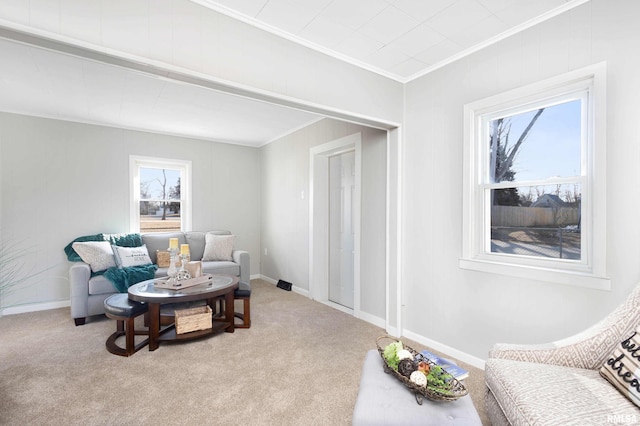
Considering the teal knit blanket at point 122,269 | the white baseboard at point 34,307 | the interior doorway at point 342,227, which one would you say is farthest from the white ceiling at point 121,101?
the white baseboard at point 34,307

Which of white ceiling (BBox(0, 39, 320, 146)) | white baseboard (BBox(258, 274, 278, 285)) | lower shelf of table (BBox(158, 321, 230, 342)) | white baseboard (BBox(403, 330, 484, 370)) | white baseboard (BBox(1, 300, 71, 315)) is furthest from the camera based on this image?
white baseboard (BBox(258, 274, 278, 285))

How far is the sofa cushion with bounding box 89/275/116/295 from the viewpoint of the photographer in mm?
3557

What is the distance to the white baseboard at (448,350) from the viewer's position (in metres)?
2.52

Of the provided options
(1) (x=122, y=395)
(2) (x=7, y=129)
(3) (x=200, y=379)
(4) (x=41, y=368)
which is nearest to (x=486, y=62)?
(3) (x=200, y=379)

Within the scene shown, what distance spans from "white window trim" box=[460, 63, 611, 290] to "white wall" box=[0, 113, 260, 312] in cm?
434

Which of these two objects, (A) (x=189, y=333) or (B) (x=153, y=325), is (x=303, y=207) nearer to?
(A) (x=189, y=333)

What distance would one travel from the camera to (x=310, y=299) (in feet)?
14.7

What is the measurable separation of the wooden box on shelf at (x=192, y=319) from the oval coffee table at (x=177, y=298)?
0.04 metres

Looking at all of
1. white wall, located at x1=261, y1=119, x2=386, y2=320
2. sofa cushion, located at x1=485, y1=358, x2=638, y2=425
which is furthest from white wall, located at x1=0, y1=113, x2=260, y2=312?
sofa cushion, located at x1=485, y1=358, x2=638, y2=425

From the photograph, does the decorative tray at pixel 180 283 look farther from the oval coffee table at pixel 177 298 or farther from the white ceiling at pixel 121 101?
the white ceiling at pixel 121 101

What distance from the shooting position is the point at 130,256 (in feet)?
13.1

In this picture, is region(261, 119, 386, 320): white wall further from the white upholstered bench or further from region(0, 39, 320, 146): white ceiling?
the white upholstered bench

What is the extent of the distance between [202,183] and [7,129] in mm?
2437

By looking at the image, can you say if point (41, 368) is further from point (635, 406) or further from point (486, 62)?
point (486, 62)
